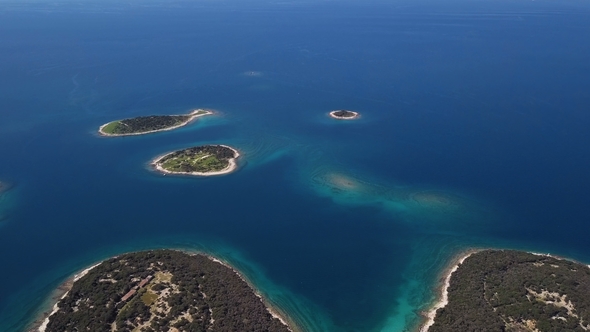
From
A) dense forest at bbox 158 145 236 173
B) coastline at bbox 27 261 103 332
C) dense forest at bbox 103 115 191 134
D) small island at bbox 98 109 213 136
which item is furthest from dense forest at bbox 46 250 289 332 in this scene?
dense forest at bbox 103 115 191 134

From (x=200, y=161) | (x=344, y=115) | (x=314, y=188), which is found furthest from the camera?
(x=344, y=115)

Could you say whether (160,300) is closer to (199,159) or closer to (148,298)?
(148,298)

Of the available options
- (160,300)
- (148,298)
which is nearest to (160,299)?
(160,300)

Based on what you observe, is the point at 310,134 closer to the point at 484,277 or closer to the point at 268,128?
the point at 268,128

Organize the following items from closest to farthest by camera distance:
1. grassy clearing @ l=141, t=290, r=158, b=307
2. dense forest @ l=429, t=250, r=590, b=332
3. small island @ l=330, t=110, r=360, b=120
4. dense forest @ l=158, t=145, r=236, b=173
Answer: dense forest @ l=429, t=250, r=590, b=332 < grassy clearing @ l=141, t=290, r=158, b=307 < dense forest @ l=158, t=145, r=236, b=173 < small island @ l=330, t=110, r=360, b=120

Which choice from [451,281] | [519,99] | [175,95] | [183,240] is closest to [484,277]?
[451,281]

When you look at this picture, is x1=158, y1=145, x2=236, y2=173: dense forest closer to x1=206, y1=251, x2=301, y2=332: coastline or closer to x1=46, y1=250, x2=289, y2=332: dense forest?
x1=46, y1=250, x2=289, y2=332: dense forest

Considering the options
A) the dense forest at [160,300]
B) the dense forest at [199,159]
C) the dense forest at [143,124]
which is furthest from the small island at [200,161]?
the dense forest at [160,300]
